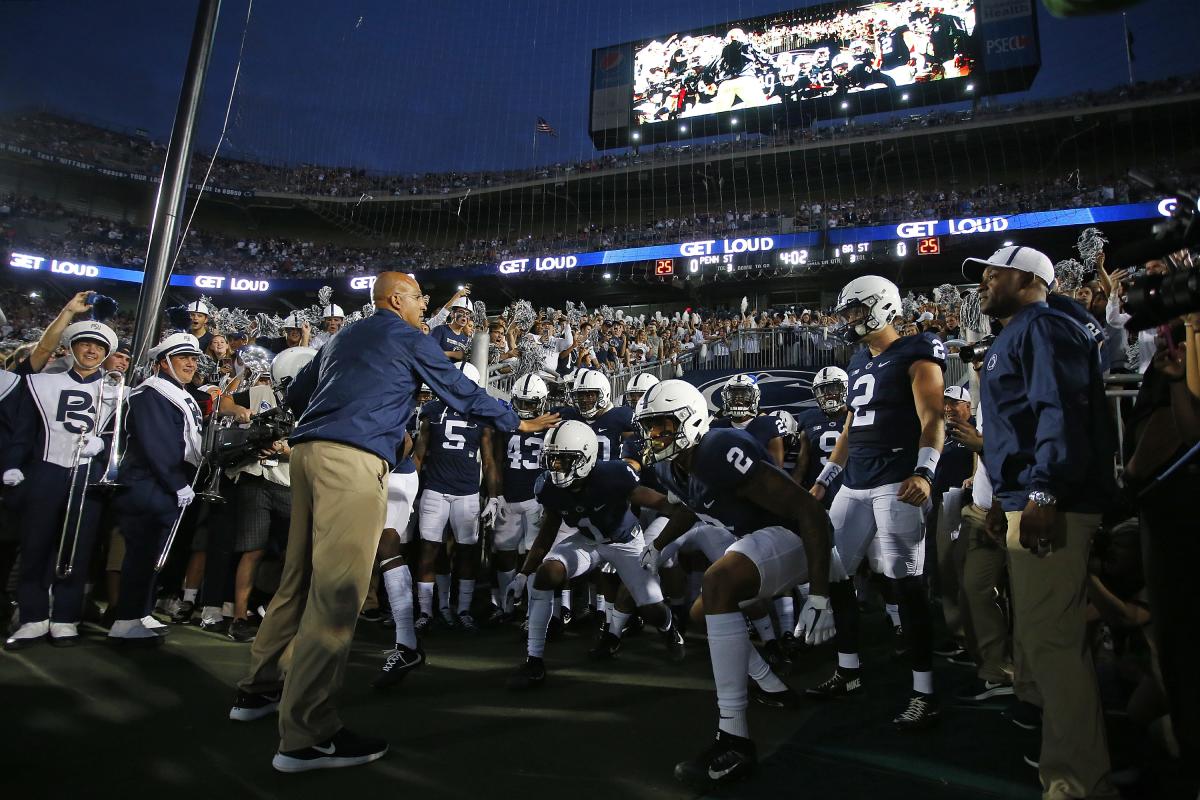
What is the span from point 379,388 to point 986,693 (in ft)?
13.0

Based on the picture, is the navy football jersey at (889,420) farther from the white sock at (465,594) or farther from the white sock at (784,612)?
the white sock at (465,594)

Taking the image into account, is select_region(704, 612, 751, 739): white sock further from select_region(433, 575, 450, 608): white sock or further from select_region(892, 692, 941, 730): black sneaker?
select_region(433, 575, 450, 608): white sock

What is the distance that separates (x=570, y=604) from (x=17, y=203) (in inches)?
1574

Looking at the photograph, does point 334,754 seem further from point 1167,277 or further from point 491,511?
point 1167,277

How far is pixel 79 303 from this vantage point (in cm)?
532

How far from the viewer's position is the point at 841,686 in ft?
13.8

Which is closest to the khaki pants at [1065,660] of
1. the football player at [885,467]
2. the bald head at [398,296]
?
the football player at [885,467]

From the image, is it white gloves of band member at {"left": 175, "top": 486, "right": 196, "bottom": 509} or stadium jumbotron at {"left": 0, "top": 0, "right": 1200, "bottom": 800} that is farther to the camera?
white gloves of band member at {"left": 175, "top": 486, "right": 196, "bottom": 509}

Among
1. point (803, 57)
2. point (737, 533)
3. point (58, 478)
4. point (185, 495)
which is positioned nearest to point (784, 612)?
point (737, 533)

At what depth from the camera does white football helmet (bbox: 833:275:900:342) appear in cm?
454

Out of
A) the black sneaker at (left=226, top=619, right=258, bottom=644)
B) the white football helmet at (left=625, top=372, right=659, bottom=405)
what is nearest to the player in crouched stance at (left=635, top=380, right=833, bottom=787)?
the white football helmet at (left=625, top=372, right=659, bottom=405)

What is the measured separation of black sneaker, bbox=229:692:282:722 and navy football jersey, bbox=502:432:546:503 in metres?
3.53

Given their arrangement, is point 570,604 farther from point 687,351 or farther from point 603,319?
point 603,319

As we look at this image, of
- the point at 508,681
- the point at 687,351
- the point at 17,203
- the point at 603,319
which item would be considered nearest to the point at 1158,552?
the point at 508,681
